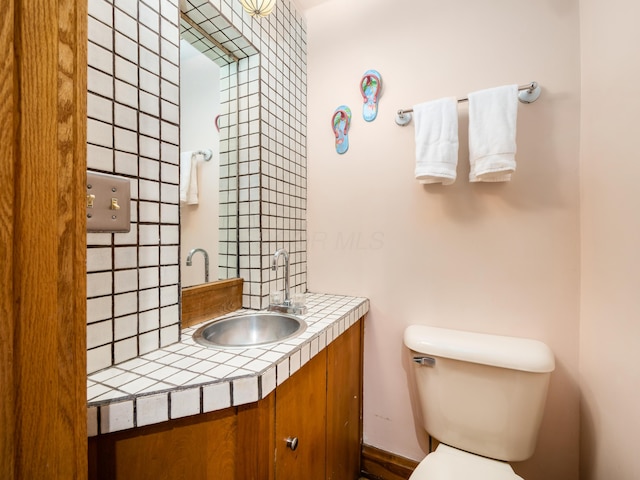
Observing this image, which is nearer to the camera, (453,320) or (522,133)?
(522,133)

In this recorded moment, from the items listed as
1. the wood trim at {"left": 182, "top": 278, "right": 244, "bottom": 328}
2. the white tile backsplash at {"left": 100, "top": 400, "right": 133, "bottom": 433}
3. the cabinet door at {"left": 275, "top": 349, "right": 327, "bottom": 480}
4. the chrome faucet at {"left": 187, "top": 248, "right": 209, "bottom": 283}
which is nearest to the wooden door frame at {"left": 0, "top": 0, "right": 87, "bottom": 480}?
the white tile backsplash at {"left": 100, "top": 400, "right": 133, "bottom": 433}

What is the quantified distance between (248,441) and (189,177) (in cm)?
93

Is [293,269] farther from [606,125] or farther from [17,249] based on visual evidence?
[606,125]

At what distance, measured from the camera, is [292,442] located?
79 centimetres

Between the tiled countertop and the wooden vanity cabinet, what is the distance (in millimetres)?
47

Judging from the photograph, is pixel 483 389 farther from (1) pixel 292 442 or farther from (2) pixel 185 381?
(2) pixel 185 381

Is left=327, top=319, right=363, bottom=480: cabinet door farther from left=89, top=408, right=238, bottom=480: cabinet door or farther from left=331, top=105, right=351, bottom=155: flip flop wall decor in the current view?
left=331, top=105, right=351, bottom=155: flip flop wall decor

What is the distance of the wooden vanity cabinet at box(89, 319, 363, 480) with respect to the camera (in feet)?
1.82

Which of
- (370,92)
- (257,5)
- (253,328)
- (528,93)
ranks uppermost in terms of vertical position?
(257,5)

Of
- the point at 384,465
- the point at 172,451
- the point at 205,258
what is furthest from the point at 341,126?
the point at 384,465

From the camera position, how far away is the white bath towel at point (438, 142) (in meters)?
1.09

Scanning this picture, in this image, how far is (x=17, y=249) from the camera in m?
0.30

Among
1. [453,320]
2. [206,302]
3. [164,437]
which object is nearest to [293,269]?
[206,302]

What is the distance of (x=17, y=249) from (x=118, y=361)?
496 millimetres
